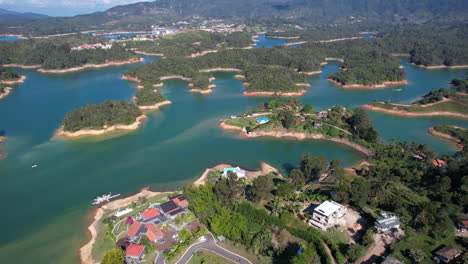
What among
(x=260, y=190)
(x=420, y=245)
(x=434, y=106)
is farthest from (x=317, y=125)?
(x=434, y=106)

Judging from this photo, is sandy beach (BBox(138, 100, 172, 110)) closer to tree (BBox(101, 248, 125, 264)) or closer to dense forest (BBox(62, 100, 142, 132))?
dense forest (BBox(62, 100, 142, 132))

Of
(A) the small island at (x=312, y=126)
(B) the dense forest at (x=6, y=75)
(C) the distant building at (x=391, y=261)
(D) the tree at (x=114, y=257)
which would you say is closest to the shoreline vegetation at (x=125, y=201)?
(D) the tree at (x=114, y=257)

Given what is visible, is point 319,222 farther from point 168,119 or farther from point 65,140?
point 65,140

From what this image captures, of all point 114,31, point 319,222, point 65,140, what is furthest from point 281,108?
point 114,31

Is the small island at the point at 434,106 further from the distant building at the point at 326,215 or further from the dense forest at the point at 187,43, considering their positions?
the dense forest at the point at 187,43

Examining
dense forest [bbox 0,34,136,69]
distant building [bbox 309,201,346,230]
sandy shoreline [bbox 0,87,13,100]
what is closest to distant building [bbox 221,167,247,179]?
distant building [bbox 309,201,346,230]

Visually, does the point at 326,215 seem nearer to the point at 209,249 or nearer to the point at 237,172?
the point at 209,249
